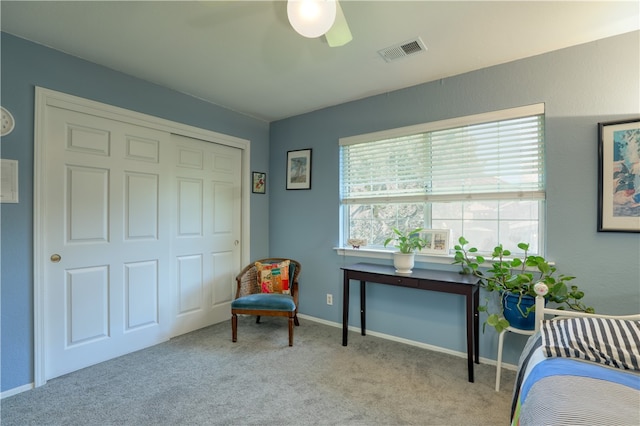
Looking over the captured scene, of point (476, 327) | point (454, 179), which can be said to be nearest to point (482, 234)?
point (454, 179)

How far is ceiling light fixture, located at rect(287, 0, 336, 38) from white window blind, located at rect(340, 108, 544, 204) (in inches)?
64.9

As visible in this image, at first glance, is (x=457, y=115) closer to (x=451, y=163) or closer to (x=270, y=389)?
(x=451, y=163)

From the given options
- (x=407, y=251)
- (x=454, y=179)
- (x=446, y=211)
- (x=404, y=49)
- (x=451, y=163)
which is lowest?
(x=407, y=251)

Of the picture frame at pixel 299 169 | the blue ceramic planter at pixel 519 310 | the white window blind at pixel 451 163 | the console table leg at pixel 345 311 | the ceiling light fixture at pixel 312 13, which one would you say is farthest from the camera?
the picture frame at pixel 299 169

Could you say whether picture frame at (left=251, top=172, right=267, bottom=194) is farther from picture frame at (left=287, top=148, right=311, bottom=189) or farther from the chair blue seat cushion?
the chair blue seat cushion

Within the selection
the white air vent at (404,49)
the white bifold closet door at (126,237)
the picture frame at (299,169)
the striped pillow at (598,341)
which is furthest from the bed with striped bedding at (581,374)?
the white bifold closet door at (126,237)

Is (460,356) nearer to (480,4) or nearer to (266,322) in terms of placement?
(266,322)

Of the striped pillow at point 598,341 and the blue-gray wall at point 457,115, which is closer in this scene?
the striped pillow at point 598,341

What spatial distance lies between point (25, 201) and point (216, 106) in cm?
185

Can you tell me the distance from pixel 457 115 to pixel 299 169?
1779 millimetres

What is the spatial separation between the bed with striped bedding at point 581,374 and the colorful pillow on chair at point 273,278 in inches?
84.6

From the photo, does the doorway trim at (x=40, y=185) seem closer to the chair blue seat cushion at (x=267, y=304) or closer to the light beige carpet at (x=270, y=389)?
the light beige carpet at (x=270, y=389)

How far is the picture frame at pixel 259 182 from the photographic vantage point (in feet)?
11.8

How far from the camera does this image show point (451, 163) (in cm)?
260
